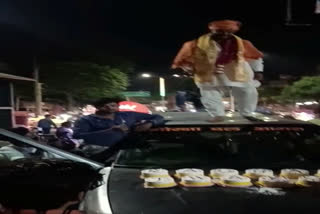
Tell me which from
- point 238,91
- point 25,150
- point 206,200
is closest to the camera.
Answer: point 206,200

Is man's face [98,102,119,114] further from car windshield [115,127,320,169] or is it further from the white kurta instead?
the white kurta

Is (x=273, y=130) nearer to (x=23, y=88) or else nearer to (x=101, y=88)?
(x=101, y=88)

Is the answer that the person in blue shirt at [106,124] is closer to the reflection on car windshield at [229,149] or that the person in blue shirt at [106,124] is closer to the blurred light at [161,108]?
the blurred light at [161,108]

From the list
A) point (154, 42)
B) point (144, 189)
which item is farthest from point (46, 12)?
point (144, 189)

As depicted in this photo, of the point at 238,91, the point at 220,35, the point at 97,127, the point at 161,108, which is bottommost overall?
the point at 97,127

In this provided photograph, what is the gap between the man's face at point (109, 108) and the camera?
2914mm

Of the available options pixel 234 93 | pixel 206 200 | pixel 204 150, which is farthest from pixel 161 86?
pixel 206 200

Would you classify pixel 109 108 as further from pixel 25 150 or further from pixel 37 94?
pixel 25 150

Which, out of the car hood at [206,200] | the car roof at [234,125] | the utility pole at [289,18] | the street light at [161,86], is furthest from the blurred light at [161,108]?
the utility pole at [289,18]

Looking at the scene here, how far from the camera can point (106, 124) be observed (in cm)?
293

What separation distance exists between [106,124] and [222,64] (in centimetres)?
89

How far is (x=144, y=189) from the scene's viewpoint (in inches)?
79.4

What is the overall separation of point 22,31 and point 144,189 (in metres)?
1.58

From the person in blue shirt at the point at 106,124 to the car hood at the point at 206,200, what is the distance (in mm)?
787
